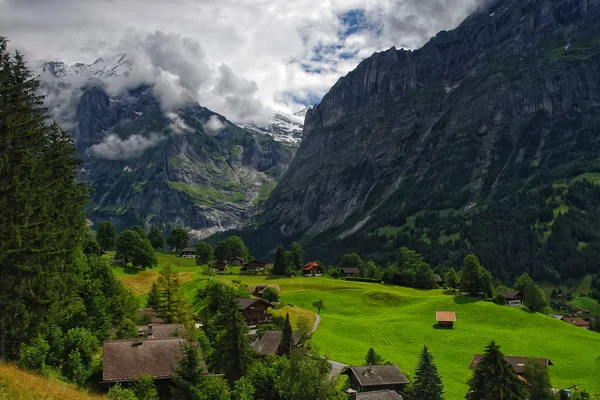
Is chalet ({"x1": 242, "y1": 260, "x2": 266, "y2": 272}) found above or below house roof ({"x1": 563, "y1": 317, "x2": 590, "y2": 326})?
above

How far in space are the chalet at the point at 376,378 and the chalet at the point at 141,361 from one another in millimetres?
31235

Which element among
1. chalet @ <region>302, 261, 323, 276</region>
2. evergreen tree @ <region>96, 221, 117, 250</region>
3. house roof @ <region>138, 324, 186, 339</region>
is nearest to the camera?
house roof @ <region>138, 324, 186, 339</region>

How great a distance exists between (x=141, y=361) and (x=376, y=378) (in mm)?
36529

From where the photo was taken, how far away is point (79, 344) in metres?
42.4

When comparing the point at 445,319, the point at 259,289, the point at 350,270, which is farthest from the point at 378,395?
the point at 350,270

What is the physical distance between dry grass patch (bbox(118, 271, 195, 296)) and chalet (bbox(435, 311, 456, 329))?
55562 millimetres

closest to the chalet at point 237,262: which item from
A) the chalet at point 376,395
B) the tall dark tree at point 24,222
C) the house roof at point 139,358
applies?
the chalet at point 376,395

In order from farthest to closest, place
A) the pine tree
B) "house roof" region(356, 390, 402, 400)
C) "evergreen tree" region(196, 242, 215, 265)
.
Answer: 1. "evergreen tree" region(196, 242, 215, 265)
2. the pine tree
3. "house roof" region(356, 390, 402, 400)

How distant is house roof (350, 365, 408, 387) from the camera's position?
216 ft

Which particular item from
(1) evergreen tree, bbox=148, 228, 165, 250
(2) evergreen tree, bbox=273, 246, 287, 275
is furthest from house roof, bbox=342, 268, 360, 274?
(1) evergreen tree, bbox=148, 228, 165, 250

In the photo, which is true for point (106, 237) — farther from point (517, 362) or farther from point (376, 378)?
point (517, 362)

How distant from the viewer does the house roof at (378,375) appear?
6569cm

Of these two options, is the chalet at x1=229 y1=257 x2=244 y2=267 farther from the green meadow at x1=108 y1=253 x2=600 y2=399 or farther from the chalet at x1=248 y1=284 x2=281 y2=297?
the chalet at x1=248 y1=284 x2=281 y2=297

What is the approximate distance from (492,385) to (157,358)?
39.7 metres
